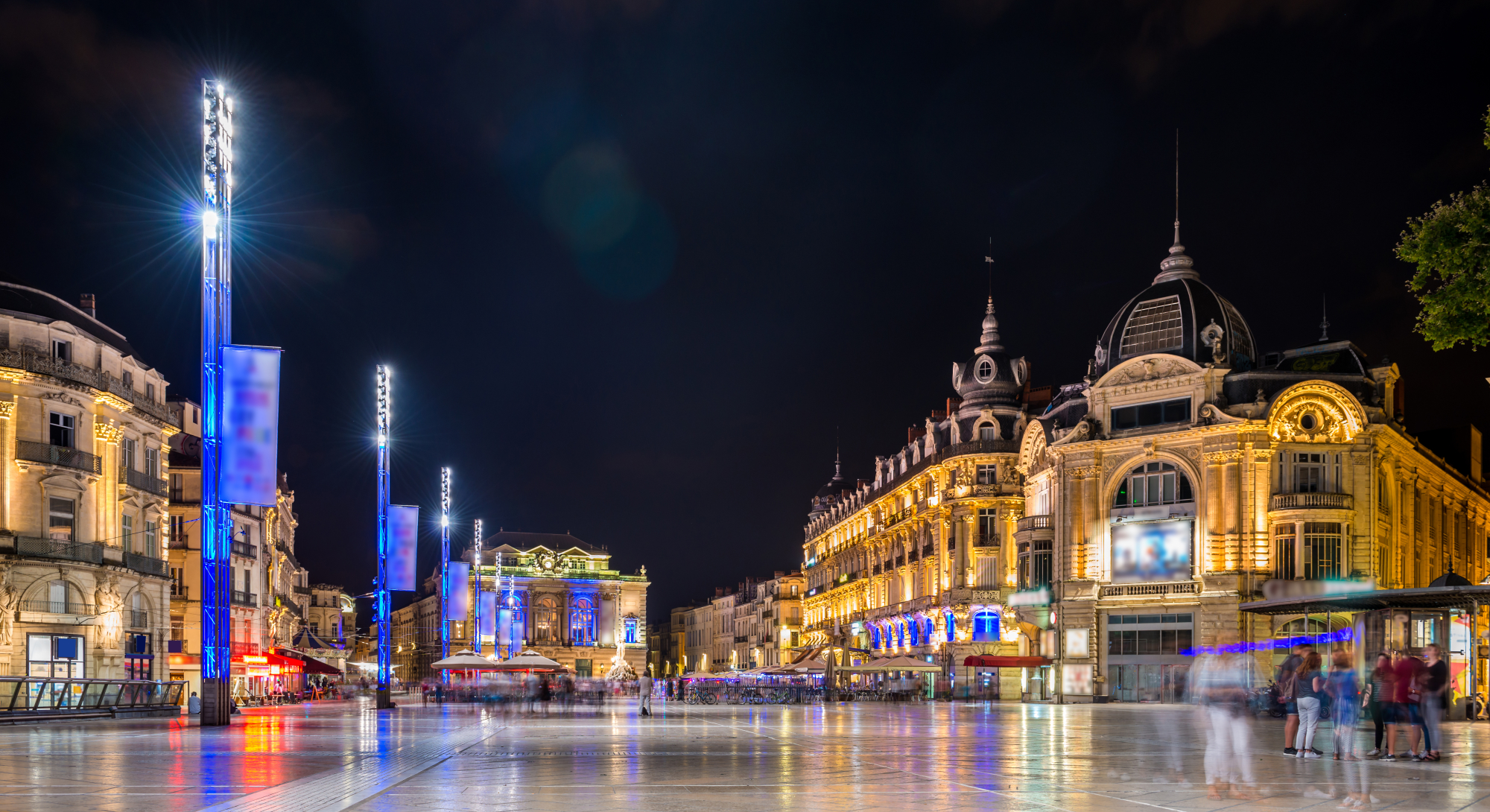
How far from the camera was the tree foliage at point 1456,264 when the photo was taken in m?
20.1

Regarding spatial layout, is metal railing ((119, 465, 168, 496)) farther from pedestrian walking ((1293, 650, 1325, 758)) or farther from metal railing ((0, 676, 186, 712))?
pedestrian walking ((1293, 650, 1325, 758))

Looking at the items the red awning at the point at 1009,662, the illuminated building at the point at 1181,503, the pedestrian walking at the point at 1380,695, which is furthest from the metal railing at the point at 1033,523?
the pedestrian walking at the point at 1380,695

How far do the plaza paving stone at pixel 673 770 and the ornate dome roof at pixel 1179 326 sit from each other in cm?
3431

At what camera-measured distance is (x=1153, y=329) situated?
67.2 meters

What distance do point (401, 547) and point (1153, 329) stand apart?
124 ft

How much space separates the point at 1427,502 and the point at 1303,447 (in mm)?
13111

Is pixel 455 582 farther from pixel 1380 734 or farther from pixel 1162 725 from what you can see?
pixel 1380 734

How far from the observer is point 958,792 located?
15125 millimetres

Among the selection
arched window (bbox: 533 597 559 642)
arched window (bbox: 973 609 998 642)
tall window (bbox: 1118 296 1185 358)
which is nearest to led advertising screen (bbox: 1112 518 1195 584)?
tall window (bbox: 1118 296 1185 358)

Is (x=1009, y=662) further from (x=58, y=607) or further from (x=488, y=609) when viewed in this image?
(x=58, y=607)

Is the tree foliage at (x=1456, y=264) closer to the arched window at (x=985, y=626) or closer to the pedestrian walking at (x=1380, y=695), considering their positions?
the pedestrian walking at (x=1380, y=695)

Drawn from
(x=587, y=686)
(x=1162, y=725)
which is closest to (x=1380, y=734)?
(x=1162, y=725)

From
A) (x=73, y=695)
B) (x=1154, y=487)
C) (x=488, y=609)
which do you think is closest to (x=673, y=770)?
(x=73, y=695)

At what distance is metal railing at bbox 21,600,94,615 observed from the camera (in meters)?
48.6
